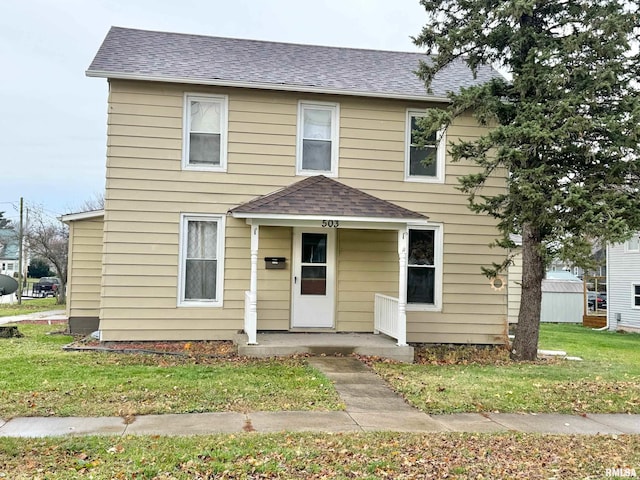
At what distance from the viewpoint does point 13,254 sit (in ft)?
187

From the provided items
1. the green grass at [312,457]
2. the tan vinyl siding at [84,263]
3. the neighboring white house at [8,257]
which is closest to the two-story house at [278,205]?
the tan vinyl siding at [84,263]

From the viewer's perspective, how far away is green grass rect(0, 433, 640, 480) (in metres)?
4.12

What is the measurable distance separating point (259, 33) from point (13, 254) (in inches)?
1563

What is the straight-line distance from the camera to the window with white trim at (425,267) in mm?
11195

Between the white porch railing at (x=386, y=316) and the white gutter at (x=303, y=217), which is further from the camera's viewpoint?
the white porch railing at (x=386, y=316)

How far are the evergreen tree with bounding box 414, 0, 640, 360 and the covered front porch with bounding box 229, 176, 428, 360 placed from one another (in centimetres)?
182

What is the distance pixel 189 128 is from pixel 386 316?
17.6 feet

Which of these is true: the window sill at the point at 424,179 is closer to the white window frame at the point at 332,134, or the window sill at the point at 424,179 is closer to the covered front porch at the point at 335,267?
the covered front porch at the point at 335,267

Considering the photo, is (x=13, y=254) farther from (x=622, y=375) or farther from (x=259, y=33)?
(x=622, y=375)

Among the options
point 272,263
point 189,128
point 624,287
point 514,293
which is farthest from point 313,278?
point 624,287

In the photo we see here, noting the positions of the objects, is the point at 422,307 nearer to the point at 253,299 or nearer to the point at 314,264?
the point at 314,264

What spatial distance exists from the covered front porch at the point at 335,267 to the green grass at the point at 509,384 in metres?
1.37

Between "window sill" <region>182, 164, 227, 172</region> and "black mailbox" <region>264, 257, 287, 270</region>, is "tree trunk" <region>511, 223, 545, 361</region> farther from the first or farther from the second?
"window sill" <region>182, 164, 227, 172</region>

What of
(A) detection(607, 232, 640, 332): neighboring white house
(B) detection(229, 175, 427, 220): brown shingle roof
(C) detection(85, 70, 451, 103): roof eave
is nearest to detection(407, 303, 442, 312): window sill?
(B) detection(229, 175, 427, 220): brown shingle roof
